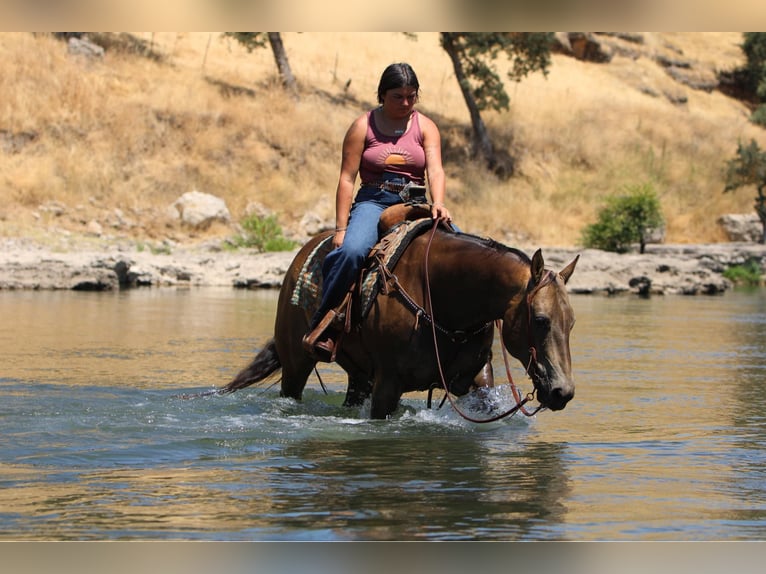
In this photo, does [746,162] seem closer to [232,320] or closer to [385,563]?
[232,320]

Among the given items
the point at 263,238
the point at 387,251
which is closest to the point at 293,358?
the point at 387,251

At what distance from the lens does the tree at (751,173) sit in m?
47.6

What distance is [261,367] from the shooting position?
920 centimetres

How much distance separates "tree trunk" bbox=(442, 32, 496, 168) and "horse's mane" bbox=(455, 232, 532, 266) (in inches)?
1637

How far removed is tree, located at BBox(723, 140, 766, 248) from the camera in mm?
47562

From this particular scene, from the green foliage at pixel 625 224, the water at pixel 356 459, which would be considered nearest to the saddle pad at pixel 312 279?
the water at pixel 356 459

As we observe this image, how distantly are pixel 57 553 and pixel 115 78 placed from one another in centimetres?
4276

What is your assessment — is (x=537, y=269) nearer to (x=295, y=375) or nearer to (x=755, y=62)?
(x=295, y=375)

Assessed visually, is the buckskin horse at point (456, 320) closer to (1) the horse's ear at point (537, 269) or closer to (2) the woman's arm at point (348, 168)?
(1) the horse's ear at point (537, 269)

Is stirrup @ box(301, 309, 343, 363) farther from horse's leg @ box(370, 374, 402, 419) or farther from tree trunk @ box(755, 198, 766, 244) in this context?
tree trunk @ box(755, 198, 766, 244)

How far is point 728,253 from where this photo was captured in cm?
3941

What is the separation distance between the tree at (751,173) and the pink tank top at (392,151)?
42.0 metres

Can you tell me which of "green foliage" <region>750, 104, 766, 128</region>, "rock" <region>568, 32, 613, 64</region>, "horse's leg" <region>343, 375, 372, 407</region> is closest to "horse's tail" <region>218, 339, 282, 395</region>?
"horse's leg" <region>343, 375, 372, 407</region>

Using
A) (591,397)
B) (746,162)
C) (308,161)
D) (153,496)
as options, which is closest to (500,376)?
(591,397)
